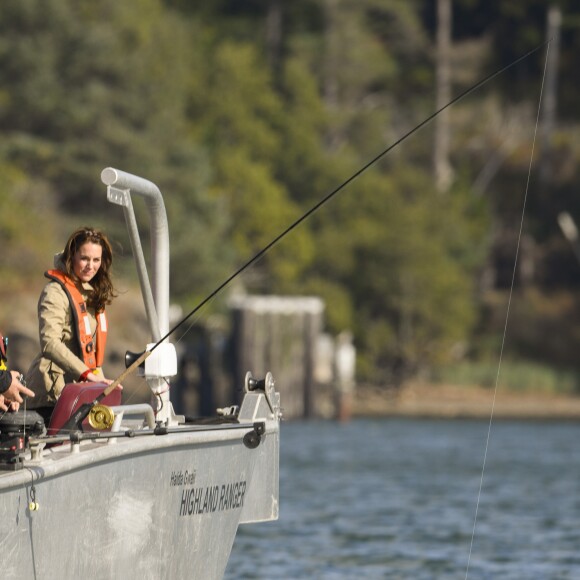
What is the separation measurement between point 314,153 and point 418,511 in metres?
33.2

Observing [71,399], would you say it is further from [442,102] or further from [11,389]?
[442,102]

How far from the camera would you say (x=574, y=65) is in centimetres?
6306

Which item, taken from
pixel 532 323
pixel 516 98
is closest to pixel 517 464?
pixel 532 323

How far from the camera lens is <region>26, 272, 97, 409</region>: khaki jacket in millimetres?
9836

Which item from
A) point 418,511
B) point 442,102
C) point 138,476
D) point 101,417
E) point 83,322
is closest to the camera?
point 101,417

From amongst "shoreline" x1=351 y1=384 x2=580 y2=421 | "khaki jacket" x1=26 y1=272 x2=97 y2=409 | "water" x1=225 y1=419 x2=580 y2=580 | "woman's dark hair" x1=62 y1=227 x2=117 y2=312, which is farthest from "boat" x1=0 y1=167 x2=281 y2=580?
"shoreline" x1=351 y1=384 x2=580 y2=421

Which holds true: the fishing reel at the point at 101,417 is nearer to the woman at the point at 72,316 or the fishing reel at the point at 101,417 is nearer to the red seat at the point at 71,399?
the red seat at the point at 71,399

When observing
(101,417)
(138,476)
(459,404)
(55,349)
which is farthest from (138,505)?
(459,404)

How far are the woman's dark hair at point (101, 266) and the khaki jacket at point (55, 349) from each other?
0.16 feet

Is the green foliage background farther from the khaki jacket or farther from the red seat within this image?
the red seat

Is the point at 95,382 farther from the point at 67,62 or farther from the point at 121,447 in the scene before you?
the point at 67,62

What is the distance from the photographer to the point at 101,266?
32.9 feet

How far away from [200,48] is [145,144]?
40.3 feet

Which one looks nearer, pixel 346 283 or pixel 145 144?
pixel 145 144
